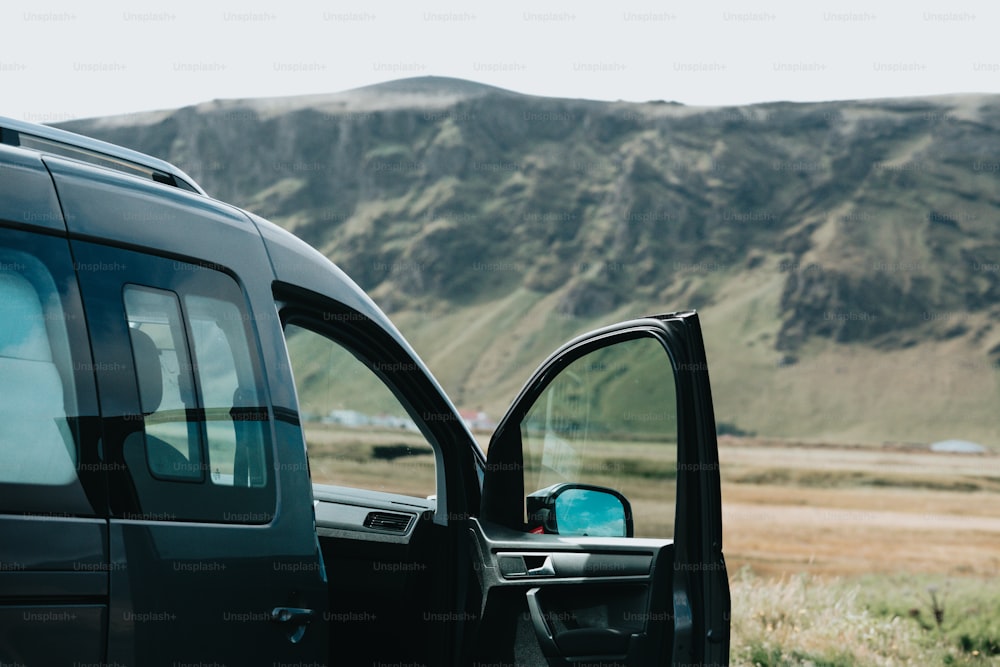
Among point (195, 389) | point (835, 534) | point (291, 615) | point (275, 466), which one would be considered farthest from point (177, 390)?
point (835, 534)

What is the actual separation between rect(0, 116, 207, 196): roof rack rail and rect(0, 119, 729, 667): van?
0.01 m

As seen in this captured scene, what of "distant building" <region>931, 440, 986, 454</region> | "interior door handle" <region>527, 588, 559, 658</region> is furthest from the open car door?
"distant building" <region>931, 440, 986, 454</region>

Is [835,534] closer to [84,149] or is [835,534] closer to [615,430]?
[615,430]

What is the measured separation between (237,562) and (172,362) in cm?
57

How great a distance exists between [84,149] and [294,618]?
148cm

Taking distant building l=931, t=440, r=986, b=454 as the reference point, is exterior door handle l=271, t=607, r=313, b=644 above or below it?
above

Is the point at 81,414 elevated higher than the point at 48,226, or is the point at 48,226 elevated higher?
the point at 48,226

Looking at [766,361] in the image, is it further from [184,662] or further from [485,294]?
[184,662]

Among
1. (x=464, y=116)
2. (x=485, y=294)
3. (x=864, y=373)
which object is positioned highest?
(x=464, y=116)

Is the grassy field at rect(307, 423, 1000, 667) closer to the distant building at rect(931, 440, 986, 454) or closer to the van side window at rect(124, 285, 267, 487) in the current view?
the van side window at rect(124, 285, 267, 487)

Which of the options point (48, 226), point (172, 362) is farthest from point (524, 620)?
point (48, 226)

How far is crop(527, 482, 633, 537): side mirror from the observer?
3312 millimetres

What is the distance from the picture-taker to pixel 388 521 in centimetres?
403

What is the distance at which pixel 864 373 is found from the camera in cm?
13162
